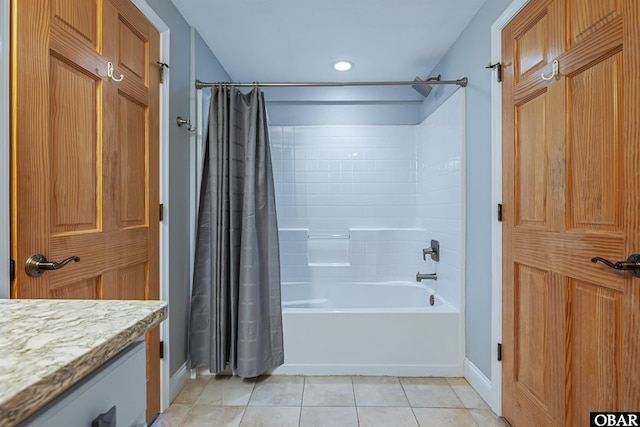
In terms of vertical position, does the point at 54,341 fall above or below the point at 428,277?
above

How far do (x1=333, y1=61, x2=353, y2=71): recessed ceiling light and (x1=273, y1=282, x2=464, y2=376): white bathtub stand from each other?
1.96 metres

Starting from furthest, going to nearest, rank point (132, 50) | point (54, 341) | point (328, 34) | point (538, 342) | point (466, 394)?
point (328, 34)
point (466, 394)
point (132, 50)
point (538, 342)
point (54, 341)

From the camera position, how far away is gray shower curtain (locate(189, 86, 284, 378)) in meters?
2.06

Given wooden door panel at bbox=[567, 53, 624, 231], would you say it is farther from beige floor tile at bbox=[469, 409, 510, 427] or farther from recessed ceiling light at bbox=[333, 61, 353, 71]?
recessed ceiling light at bbox=[333, 61, 353, 71]

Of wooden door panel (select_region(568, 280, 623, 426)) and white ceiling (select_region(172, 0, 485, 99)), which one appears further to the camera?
white ceiling (select_region(172, 0, 485, 99))

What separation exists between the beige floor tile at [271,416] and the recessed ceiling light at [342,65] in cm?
250

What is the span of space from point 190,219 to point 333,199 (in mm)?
1475

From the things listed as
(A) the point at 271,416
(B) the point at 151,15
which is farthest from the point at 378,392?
(B) the point at 151,15

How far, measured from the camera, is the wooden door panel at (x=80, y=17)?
1149 millimetres

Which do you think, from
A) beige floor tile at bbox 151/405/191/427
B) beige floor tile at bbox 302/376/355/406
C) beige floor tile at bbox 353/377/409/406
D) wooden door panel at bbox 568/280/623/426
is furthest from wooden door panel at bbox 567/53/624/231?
beige floor tile at bbox 151/405/191/427

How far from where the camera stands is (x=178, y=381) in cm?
199

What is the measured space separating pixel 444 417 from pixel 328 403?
2.03 feet

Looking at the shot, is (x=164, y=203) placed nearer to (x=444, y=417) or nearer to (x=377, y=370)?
(x=377, y=370)

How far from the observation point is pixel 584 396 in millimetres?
1215
